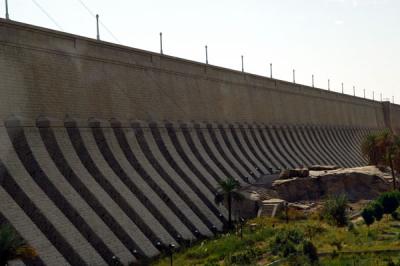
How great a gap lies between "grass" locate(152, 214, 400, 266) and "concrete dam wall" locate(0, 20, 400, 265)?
210 cm

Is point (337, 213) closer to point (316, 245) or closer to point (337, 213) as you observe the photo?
point (337, 213)

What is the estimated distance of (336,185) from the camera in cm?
4497

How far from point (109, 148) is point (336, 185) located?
66.8 feet

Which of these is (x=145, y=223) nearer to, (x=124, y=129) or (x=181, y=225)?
(x=181, y=225)

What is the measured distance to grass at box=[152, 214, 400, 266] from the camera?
26.5m

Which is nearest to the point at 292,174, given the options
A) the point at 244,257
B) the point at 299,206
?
the point at 299,206

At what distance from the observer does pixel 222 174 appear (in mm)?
41719

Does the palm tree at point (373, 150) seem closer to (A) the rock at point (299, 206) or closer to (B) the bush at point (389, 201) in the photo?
(A) the rock at point (299, 206)

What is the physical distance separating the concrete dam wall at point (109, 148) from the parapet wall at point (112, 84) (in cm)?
8

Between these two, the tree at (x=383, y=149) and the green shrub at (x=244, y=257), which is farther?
the tree at (x=383, y=149)

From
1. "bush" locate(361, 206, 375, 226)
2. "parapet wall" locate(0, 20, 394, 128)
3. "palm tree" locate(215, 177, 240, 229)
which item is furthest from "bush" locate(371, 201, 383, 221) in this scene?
"parapet wall" locate(0, 20, 394, 128)

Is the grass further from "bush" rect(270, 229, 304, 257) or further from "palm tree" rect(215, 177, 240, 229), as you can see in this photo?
"palm tree" rect(215, 177, 240, 229)

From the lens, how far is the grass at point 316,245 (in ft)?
86.9

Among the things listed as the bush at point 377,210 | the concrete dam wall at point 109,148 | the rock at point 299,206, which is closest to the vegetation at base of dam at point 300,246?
→ the bush at point 377,210
